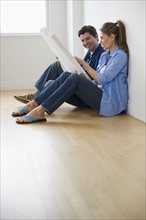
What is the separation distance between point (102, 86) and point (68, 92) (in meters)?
0.39

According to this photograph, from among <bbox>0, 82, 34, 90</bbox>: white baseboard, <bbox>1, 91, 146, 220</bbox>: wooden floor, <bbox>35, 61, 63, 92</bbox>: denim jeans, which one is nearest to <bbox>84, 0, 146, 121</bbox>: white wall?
<bbox>1, 91, 146, 220</bbox>: wooden floor

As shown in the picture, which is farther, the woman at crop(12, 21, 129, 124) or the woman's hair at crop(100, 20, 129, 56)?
the woman's hair at crop(100, 20, 129, 56)

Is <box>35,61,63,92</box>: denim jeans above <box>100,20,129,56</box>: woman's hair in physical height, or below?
below

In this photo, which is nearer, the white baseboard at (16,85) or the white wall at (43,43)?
the white wall at (43,43)

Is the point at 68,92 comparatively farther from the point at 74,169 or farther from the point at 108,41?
the point at 74,169

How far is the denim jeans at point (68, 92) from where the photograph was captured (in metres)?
3.28

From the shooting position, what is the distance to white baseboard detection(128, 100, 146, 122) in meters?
3.29

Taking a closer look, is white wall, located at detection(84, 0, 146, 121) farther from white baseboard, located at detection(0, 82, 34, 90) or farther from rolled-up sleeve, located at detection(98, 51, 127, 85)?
white baseboard, located at detection(0, 82, 34, 90)

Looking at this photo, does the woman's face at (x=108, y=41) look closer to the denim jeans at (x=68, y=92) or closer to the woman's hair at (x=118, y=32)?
the woman's hair at (x=118, y=32)

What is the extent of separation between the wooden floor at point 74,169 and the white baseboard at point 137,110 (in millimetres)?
54

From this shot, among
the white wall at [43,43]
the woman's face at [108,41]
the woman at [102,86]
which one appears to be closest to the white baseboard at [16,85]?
the white wall at [43,43]

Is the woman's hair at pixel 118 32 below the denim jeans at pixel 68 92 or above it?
above

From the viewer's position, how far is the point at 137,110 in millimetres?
3373

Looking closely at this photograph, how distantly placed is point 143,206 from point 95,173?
45cm
